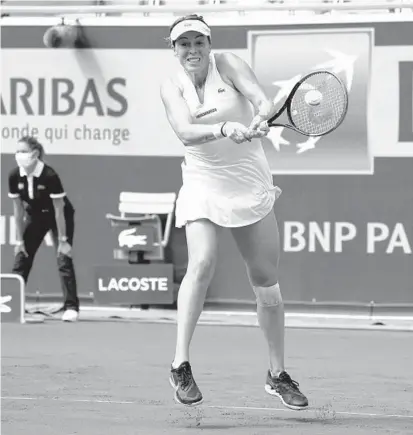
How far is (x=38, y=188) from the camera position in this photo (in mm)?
10711

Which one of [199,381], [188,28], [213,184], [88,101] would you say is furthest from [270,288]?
[88,101]

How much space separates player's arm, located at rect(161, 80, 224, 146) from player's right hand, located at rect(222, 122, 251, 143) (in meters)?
0.05

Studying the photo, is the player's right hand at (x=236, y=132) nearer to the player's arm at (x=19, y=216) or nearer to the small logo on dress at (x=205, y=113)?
the small logo on dress at (x=205, y=113)

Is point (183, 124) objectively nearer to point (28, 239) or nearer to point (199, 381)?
point (199, 381)

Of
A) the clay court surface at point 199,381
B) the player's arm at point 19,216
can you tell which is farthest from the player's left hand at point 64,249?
the clay court surface at point 199,381

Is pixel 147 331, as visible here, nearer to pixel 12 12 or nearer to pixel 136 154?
pixel 136 154

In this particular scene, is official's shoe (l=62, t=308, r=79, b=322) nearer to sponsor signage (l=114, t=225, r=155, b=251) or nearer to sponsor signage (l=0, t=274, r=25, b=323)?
sponsor signage (l=0, t=274, r=25, b=323)

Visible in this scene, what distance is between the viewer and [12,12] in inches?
436

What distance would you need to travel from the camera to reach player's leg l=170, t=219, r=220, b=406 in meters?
6.05

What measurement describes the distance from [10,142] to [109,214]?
100 cm

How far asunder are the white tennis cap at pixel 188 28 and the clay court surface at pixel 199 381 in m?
1.70

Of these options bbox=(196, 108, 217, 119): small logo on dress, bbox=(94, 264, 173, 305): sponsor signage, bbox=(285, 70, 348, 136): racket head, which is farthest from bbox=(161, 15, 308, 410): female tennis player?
bbox=(94, 264, 173, 305): sponsor signage

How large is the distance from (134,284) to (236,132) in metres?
5.36

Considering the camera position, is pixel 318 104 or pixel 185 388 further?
pixel 318 104
